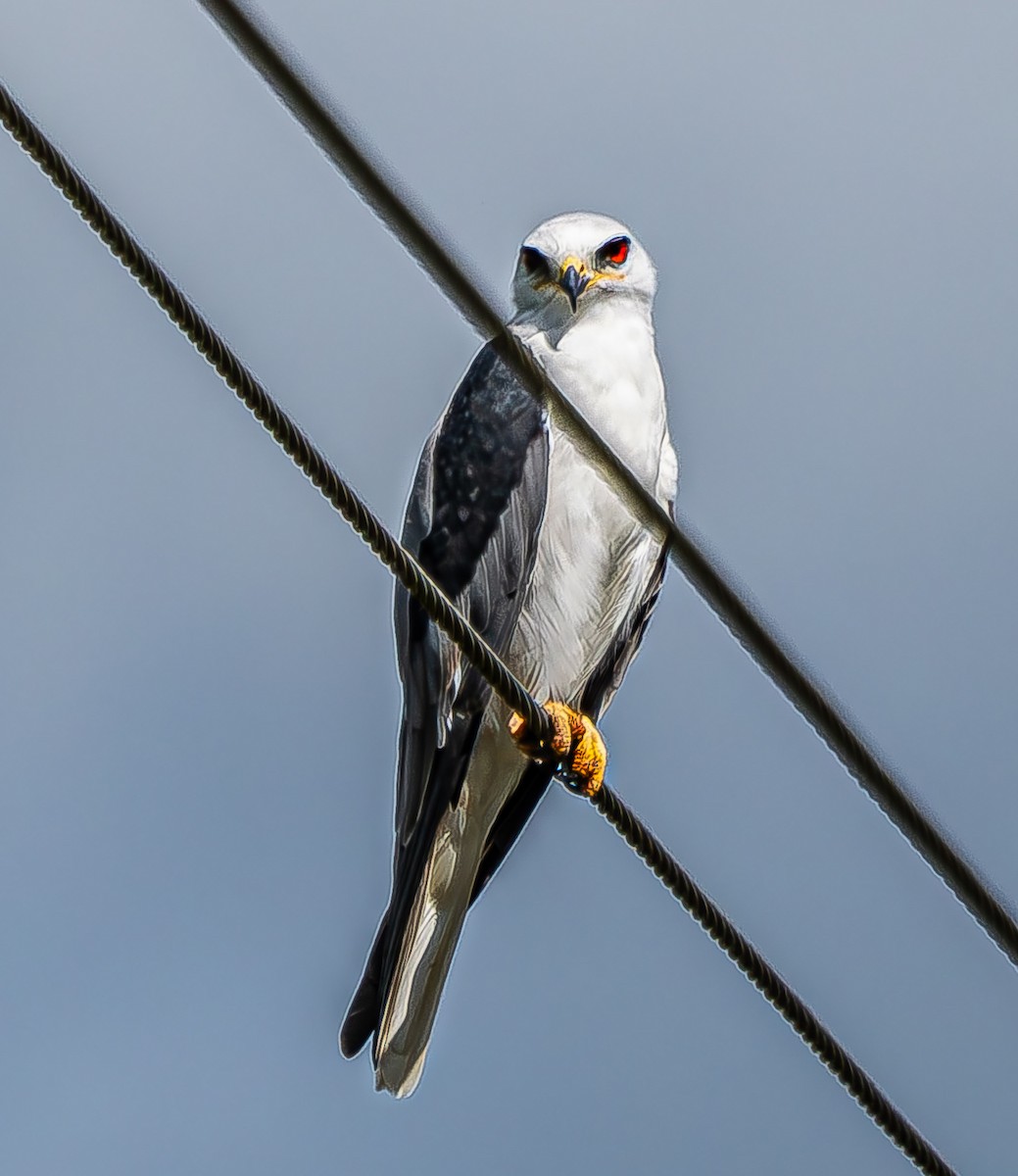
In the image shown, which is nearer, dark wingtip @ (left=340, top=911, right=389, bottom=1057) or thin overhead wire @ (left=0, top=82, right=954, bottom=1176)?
thin overhead wire @ (left=0, top=82, right=954, bottom=1176)

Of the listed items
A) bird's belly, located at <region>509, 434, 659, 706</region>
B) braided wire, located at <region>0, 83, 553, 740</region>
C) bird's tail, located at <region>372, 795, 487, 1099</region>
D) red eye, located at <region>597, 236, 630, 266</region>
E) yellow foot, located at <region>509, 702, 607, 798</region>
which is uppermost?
braided wire, located at <region>0, 83, 553, 740</region>

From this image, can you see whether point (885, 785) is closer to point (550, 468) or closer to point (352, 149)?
point (352, 149)

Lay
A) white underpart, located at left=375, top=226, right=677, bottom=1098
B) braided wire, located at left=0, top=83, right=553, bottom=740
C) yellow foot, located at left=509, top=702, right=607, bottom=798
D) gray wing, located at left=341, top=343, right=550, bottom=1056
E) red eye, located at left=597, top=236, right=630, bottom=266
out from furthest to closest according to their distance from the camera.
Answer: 1. red eye, located at left=597, top=236, right=630, bottom=266
2. white underpart, located at left=375, top=226, right=677, bottom=1098
3. gray wing, located at left=341, top=343, right=550, bottom=1056
4. yellow foot, located at left=509, top=702, right=607, bottom=798
5. braided wire, located at left=0, top=83, right=553, bottom=740

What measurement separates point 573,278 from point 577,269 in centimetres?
5

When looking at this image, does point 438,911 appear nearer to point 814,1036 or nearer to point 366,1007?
point 366,1007

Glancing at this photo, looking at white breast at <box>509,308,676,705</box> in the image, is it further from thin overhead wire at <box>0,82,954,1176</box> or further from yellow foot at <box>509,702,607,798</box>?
thin overhead wire at <box>0,82,954,1176</box>

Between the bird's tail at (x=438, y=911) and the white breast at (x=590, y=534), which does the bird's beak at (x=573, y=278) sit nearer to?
the white breast at (x=590, y=534)

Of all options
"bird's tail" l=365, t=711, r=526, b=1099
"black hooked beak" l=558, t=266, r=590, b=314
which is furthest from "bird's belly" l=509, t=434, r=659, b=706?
"black hooked beak" l=558, t=266, r=590, b=314

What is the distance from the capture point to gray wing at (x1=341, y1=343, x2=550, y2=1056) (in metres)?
4.53

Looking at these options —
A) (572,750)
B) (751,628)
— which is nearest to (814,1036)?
(751,628)

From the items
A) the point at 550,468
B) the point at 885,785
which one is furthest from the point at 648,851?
the point at 550,468

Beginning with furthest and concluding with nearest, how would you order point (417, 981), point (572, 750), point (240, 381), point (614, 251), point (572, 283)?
point (614, 251), point (572, 283), point (417, 981), point (572, 750), point (240, 381)

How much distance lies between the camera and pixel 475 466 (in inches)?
189

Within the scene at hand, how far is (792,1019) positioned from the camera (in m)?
2.83
